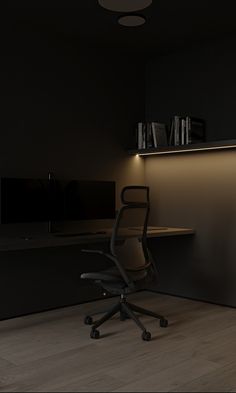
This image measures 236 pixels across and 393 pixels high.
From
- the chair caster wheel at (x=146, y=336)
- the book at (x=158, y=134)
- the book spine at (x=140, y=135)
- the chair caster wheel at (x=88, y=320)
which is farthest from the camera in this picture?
the book spine at (x=140, y=135)

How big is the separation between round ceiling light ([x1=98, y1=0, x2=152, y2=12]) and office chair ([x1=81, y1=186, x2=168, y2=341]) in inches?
57.3

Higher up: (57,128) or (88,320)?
(57,128)

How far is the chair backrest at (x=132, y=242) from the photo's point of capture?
11.2ft

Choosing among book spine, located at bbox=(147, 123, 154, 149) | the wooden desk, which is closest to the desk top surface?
the wooden desk

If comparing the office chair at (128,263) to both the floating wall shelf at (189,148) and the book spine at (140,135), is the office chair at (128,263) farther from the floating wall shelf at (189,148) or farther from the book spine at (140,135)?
the book spine at (140,135)

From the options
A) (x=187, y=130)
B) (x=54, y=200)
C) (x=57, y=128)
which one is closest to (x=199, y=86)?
(x=187, y=130)

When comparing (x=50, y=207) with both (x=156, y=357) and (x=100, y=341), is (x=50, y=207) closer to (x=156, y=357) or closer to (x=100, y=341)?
(x=100, y=341)

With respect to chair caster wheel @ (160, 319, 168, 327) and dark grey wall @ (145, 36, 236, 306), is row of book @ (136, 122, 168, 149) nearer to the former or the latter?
dark grey wall @ (145, 36, 236, 306)

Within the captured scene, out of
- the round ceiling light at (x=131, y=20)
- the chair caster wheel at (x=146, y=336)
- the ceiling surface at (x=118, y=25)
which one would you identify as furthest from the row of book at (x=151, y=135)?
the chair caster wheel at (x=146, y=336)

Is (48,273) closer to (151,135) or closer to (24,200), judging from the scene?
(24,200)

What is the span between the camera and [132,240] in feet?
11.9

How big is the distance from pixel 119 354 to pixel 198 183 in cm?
218

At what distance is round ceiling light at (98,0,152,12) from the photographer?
326 cm

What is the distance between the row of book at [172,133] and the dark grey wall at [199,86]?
0.14 m
